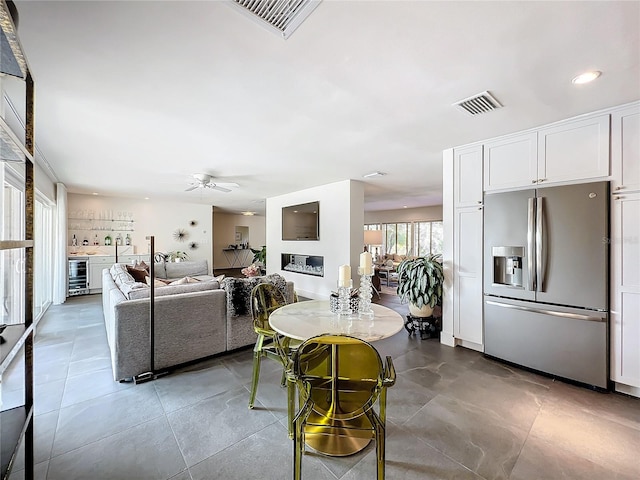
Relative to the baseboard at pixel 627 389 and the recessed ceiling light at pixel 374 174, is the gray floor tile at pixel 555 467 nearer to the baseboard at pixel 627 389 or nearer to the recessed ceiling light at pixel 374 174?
the baseboard at pixel 627 389

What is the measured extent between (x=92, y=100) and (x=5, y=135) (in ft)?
4.96

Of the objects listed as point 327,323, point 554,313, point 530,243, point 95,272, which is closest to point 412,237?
point 530,243

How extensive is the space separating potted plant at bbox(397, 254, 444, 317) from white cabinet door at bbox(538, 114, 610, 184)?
1.44 m

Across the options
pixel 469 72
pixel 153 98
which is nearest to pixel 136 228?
pixel 153 98

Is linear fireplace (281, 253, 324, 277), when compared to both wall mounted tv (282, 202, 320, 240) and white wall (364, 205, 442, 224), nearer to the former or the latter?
wall mounted tv (282, 202, 320, 240)

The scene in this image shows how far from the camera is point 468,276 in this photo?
10.5 feet

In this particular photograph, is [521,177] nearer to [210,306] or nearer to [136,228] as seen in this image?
[210,306]

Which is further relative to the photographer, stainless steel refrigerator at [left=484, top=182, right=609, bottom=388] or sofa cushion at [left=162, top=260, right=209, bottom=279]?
sofa cushion at [left=162, top=260, right=209, bottom=279]

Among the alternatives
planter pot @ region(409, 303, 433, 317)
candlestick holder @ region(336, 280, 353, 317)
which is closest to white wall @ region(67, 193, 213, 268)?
planter pot @ region(409, 303, 433, 317)

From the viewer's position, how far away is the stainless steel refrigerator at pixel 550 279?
2385mm

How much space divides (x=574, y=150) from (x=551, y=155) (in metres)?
0.17

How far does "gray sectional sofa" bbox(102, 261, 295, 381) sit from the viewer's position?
2463 mm

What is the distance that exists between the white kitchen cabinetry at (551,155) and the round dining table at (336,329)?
2.12 metres

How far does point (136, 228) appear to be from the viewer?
25.0ft
